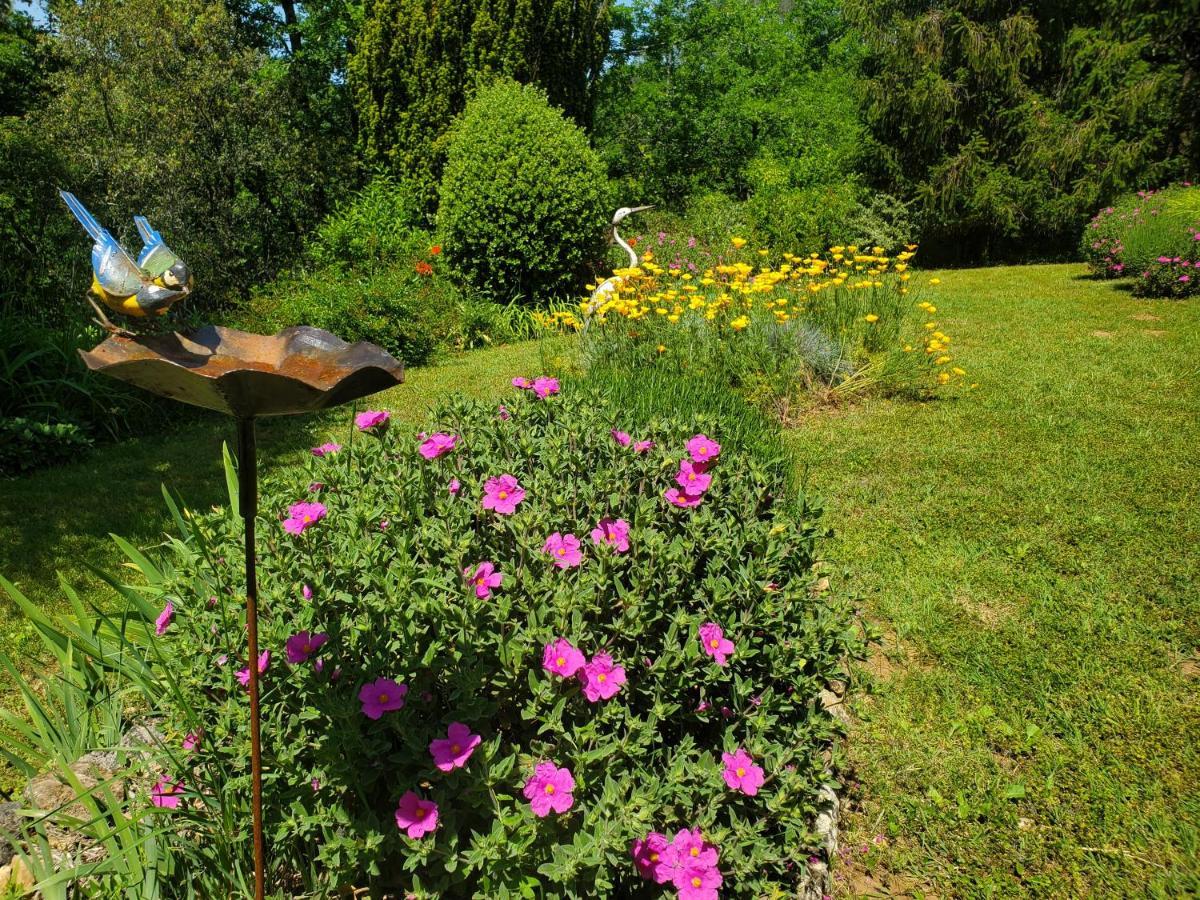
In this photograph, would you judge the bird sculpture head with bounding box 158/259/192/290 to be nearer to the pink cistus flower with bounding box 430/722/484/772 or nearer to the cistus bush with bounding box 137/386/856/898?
the cistus bush with bounding box 137/386/856/898

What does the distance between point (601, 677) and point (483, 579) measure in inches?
15.3

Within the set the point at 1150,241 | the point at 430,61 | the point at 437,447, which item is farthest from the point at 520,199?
the point at 1150,241

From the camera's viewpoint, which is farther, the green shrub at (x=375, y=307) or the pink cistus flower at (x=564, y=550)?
the green shrub at (x=375, y=307)

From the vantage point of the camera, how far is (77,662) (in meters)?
2.32

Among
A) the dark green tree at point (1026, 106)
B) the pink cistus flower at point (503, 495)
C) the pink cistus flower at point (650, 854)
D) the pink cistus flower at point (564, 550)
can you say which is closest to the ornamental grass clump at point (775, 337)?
the pink cistus flower at point (503, 495)

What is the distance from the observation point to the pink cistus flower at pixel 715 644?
1.82 meters

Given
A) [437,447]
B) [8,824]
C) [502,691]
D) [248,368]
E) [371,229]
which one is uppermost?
[371,229]

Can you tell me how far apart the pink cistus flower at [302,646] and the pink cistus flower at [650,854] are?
82 cm

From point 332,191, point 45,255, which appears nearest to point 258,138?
point 332,191

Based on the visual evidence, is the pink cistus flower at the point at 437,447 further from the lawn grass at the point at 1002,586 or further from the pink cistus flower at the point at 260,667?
the lawn grass at the point at 1002,586

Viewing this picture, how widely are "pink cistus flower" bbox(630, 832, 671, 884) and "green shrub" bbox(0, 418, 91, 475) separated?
209 inches

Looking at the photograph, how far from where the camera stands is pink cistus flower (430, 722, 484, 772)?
150 cm

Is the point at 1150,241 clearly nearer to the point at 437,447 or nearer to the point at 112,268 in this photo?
the point at 437,447

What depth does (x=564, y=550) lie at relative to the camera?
197 cm
